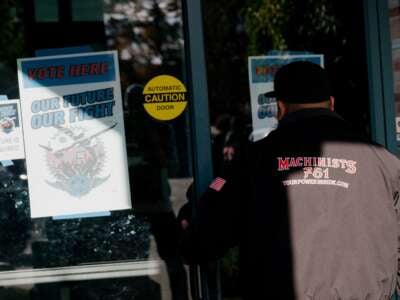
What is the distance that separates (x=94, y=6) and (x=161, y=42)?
38 cm

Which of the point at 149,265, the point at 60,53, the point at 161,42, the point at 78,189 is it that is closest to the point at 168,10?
the point at 161,42

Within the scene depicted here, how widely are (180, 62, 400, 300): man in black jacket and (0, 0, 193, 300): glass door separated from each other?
874 mm

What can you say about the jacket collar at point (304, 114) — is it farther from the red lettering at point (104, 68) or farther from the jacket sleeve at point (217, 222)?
the red lettering at point (104, 68)

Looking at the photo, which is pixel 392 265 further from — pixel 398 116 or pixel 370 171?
pixel 398 116

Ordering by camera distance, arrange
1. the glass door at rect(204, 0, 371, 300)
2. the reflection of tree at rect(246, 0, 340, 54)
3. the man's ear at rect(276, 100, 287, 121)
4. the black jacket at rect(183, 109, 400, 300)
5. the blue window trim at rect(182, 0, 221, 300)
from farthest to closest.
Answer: the reflection of tree at rect(246, 0, 340, 54) → the glass door at rect(204, 0, 371, 300) → the blue window trim at rect(182, 0, 221, 300) → the man's ear at rect(276, 100, 287, 121) → the black jacket at rect(183, 109, 400, 300)

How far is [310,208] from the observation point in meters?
2.43

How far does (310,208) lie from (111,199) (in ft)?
4.01

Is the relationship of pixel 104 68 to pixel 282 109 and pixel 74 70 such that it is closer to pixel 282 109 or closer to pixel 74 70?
pixel 74 70

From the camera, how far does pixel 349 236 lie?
245 centimetres

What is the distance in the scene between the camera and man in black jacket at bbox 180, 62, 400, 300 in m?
2.43

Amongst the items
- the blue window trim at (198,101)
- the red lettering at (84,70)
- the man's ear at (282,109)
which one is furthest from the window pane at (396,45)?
the red lettering at (84,70)

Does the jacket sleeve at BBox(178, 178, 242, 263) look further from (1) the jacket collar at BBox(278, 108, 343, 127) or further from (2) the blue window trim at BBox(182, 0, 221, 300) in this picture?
(2) the blue window trim at BBox(182, 0, 221, 300)

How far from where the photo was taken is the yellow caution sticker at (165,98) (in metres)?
3.38

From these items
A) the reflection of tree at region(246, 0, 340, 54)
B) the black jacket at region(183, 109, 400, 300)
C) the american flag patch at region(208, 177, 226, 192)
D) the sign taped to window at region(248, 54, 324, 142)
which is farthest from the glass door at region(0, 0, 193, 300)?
the black jacket at region(183, 109, 400, 300)
